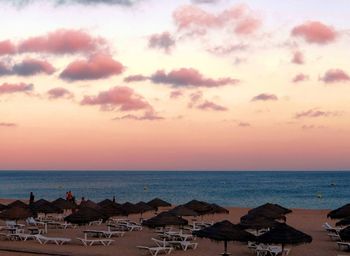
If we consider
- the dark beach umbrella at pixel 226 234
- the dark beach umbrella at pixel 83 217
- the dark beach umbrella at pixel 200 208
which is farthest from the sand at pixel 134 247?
the dark beach umbrella at pixel 200 208

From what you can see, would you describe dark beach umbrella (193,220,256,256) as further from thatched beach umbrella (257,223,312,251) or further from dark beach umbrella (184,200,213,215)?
dark beach umbrella (184,200,213,215)

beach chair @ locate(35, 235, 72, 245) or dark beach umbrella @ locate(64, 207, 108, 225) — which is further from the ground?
dark beach umbrella @ locate(64, 207, 108, 225)

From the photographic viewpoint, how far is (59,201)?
98.6 ft

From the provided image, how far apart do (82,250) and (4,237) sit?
18.6ft

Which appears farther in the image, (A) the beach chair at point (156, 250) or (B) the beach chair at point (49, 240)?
(B) the beach chair at point (49, 240)

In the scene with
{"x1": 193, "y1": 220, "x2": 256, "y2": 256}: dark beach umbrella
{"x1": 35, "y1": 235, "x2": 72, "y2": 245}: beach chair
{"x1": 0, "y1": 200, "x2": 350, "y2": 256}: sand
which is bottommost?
{"x1": 0, "y1": 200, "x2": 350, "y2": 256}: sand

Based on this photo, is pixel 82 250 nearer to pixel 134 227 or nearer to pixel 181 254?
pixel 181 254

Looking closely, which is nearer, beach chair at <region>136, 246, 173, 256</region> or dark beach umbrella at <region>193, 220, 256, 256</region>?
dark beach umbrella at <region>193, 220, 256, 256</region>

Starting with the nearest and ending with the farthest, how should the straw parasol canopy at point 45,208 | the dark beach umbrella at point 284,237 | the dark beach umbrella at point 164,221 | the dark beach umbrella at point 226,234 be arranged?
1. the dark beach umbrella at point 284,237
2. the dark beach umbrella at point 226,234
3. the dark beach umbrella at point 164,221
4. the straw parasol canopy at point 45,208

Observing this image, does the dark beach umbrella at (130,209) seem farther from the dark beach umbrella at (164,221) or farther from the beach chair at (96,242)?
the dark beach umbrella at (164,221)

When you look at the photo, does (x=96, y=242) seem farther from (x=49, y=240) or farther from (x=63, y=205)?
(x=63, y=205)

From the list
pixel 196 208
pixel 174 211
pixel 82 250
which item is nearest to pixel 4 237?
pixel 82 250

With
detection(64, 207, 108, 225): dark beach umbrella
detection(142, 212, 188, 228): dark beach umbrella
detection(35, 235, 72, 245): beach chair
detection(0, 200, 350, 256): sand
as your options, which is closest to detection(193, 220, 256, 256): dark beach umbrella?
detection(0, 200, 350, 256): sand

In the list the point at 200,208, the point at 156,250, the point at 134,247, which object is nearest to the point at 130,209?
the point at 200,208
